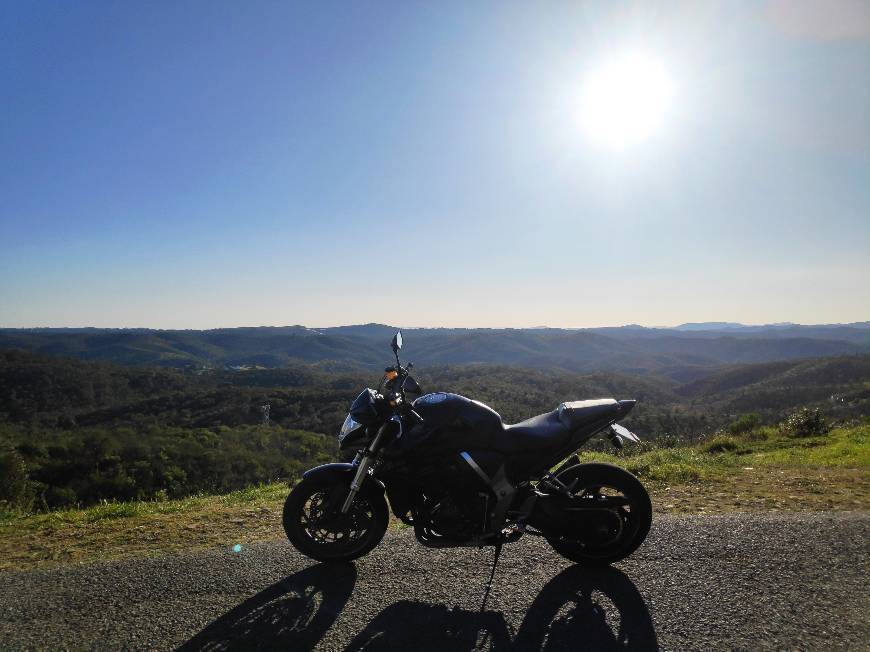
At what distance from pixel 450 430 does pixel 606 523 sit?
1.44 metres

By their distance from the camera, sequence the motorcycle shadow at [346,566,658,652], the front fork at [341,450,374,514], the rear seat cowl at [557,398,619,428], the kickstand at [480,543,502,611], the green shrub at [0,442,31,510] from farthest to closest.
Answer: the green shrub at [0,442,31,510] < the rear seat cowl at [557,398,619,428] < the front fork at [341,450,374,514] < the kickstand at [480,543,502,611] < the motorcycle shadow at [346,566,658,652]

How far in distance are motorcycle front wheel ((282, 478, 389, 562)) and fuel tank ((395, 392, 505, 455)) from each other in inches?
25.9

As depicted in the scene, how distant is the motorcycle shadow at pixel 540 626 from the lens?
2910mm

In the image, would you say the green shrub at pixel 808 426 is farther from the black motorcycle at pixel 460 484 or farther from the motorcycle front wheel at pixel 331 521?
the motorcycle front wheel at pixel 331 521

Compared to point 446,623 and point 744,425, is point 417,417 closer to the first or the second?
point 446,623

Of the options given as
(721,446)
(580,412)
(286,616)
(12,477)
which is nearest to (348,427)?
(286,616)

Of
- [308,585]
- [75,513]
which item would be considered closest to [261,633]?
[308,585]

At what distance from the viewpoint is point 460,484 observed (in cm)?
371

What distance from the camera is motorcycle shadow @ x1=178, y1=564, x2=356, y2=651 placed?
118 inches

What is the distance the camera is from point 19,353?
9981cm

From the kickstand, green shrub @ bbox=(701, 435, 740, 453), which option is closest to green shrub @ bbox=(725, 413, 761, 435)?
green shrub @ bbox=(701, 435, 740, 453)

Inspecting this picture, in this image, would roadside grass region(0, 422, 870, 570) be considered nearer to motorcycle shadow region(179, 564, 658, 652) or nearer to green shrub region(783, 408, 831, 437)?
motorcycle shadow region(179, 564, 658, 652)

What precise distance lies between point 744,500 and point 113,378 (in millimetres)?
121018

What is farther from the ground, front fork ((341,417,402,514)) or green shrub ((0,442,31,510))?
front fork ((341,417,402,514))
